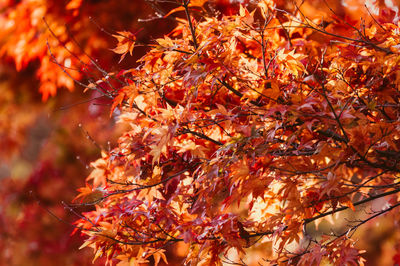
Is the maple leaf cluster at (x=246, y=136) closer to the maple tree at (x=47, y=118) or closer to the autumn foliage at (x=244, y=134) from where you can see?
the autumn foliage at (x=244, y=134)

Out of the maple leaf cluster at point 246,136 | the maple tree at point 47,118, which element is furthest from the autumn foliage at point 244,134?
the maple tree at point 47,118

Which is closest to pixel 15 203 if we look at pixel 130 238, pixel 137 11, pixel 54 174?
pixel 54 174

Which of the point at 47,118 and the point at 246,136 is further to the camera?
the point at 47,118

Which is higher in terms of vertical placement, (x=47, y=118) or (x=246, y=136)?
(x=246, y=136)

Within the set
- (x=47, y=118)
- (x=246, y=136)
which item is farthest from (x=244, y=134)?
(x=47, y=118)

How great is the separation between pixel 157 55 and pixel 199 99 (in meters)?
0.36

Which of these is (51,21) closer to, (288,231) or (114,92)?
(114,92)

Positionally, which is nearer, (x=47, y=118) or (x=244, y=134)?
(x=244, y=134)

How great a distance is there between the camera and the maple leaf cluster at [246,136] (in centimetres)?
158

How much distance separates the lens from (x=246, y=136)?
1576mm

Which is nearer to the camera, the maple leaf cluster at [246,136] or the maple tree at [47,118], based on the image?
the maple leaf cluster at [246,136]

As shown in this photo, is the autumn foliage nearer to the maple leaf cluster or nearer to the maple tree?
the maple leaf cluster

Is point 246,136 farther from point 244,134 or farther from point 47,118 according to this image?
point 47,118

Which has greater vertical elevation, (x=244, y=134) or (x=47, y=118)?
(x=244, y=134)
